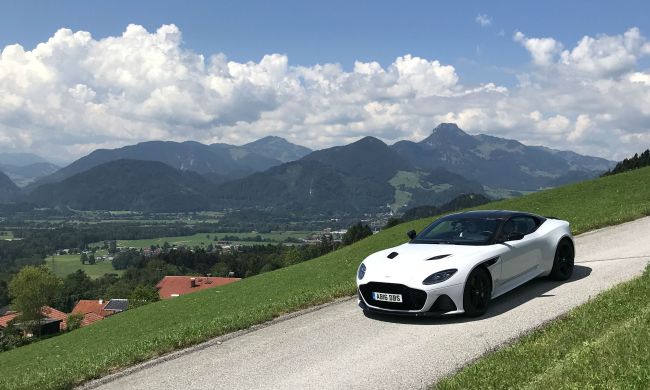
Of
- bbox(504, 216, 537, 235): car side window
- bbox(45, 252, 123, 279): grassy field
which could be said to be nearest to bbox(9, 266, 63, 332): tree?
bbox(504, 216, 537, 235): car side window

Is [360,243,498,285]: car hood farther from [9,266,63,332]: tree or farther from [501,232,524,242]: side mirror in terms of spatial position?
[9,266,63,332]: tree

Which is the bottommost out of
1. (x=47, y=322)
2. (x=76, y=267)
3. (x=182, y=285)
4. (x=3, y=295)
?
(x=3, y=295)

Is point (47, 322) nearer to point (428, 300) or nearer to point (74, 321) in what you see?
point (74, 321)

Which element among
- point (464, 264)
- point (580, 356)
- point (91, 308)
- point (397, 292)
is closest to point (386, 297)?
point (397, 292)

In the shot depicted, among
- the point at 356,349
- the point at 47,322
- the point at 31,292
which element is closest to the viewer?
the point at 356,349

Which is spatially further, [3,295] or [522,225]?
[3,295]

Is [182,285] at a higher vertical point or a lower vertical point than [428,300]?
lower

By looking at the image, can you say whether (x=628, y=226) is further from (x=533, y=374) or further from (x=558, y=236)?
(x=533, y=374)

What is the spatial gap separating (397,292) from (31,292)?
60.1 metres

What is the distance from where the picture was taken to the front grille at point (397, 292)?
771cm

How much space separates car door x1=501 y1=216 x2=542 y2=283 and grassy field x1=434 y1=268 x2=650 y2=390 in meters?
1.73

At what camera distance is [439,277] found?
25.4ft

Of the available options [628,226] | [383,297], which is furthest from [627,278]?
[628,226]

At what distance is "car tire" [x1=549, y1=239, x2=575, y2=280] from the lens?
9781mm
